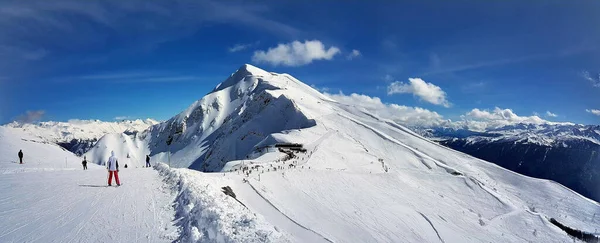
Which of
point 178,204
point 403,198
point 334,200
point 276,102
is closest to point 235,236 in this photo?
point 178,204

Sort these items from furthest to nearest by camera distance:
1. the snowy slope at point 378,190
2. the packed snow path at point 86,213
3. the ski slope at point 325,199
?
the snowy slope at point 378,190 → the ski slope at point 325,199 → the packed snow path at point 86,213

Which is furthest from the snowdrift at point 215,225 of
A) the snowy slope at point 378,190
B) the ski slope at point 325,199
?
the snowy slope at point 378,190

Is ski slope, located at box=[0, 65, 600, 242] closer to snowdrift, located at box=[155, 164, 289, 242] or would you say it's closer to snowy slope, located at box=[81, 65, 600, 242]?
snowdrift, located at box=[155, 164, 289, 242]

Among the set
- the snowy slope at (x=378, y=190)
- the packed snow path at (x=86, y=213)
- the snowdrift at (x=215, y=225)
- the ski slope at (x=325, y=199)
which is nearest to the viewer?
the snowdrift at (x=215, y=225)

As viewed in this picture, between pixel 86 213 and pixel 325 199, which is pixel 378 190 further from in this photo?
pixel 86 213

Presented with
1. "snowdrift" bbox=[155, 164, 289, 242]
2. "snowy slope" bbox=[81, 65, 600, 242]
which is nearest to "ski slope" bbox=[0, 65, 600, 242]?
"snowdrift" bbox=[155, 164, 289, 242]

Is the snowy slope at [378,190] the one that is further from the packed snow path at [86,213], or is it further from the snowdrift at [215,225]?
the packed snow path at [86,213]

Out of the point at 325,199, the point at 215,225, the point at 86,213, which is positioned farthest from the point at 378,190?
the point at 86,213

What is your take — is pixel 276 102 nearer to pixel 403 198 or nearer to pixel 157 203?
pixel 403 198

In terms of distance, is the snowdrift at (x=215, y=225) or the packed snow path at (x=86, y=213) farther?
the packed snow path at (x=86, y=213)
